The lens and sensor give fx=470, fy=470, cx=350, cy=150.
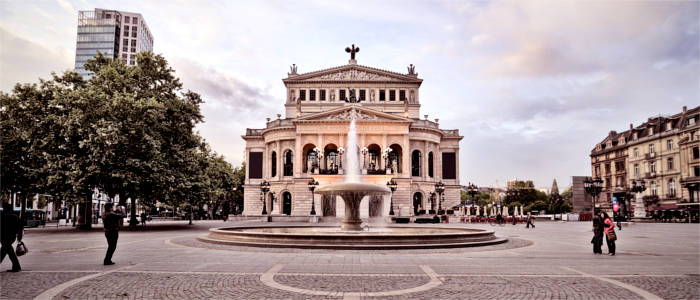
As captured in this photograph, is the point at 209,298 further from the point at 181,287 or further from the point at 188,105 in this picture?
the point at 188,105

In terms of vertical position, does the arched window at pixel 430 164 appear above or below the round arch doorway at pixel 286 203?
above

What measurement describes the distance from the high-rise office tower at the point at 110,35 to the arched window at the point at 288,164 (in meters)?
75.9

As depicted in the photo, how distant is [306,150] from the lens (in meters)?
61.1

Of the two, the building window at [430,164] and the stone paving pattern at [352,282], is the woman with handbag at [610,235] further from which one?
the building window at [430,164]

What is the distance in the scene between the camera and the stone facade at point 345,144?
2185 inches

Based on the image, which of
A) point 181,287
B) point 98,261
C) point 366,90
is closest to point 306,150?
point 366,90

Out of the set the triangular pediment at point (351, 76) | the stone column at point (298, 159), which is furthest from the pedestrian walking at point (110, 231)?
the triangular pediment at point (351, 76)

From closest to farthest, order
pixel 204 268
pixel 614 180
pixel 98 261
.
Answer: pixel 204 268 < pixel 98 261 < pixel 614 180

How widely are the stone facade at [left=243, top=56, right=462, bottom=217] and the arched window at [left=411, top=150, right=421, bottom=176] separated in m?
0.13

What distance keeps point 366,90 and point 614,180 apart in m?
42.0

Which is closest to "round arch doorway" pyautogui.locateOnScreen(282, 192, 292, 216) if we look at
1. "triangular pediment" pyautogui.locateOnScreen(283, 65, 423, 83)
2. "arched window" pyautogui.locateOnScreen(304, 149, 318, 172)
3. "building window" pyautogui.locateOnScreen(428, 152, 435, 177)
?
"arched window" pyautogui.locateOnScreen(304, 149, 318, 172)

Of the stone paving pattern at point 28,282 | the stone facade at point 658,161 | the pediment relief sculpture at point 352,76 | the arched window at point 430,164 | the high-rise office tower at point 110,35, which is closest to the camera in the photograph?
the stone paving pattern at point 28,282

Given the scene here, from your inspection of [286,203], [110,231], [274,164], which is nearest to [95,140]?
[110,231]

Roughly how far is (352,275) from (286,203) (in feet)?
172
